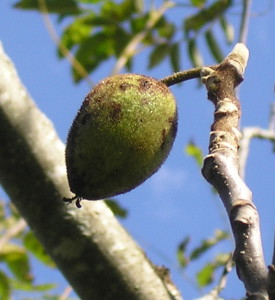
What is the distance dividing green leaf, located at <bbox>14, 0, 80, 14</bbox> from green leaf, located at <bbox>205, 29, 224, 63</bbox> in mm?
561

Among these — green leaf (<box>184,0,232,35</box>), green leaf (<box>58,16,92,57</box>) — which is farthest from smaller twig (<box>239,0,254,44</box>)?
green leaf (<box>58,16,92,57</box>)

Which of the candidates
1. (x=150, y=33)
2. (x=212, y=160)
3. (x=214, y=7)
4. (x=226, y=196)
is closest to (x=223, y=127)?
(x=212, y=160)

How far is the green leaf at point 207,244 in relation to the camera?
3.66 meters

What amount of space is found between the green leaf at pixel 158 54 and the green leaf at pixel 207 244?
2.86ft

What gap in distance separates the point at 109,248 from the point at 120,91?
722 mm

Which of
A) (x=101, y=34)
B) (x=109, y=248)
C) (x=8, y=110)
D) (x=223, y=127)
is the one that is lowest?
(x=109, y=248)

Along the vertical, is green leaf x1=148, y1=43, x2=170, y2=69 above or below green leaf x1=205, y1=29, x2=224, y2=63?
above

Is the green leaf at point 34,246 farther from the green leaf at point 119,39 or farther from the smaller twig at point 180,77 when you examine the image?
the smaller twig at point 180,77

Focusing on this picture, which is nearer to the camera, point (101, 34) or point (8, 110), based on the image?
point (8, 110)

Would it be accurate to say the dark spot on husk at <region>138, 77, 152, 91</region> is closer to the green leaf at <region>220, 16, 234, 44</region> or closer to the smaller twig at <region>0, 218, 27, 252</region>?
the smaller twig at <region>0, 218, 27, 252</region>

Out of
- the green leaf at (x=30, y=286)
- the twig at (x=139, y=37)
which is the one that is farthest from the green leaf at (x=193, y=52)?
the green leaf at (x=30, y=286)

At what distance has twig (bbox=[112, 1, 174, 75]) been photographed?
3428 millimetres

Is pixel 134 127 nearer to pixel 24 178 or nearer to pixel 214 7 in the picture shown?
pixel 24 178

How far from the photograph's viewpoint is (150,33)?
363 centimetres
